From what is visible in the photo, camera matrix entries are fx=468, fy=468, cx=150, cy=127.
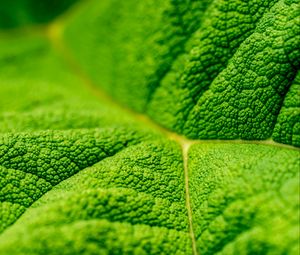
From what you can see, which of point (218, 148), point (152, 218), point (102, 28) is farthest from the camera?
point (102, 28)

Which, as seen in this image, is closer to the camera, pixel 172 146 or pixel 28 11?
pixel 172 146

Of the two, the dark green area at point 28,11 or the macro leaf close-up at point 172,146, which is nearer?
the macro leaf close-up at point 172,146

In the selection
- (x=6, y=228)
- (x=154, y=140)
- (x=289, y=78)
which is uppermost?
(x=289, y=78)

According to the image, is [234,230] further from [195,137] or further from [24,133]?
[24,133]

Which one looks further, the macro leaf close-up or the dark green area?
the dark green area

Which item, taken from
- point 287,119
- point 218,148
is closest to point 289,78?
point 287,119

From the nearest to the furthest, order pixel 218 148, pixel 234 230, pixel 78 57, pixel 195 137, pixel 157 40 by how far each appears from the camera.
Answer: pixel 234 230, pixel 218 148, pixel 195 137, pixel 157 40, pixel 78 57

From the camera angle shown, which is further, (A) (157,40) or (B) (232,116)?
(A) (157,40)

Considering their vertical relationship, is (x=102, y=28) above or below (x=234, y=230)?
above
